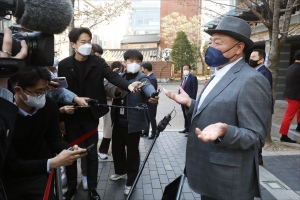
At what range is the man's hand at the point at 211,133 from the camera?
1490 mm

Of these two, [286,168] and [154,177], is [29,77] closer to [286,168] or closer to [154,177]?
[154,177]

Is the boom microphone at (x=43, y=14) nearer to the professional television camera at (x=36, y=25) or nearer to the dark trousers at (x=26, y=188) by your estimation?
the professional television camera at (x=36, y=25)

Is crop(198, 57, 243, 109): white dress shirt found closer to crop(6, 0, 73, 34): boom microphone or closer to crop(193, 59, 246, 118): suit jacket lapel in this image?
crop(193, 59, 246, 118): suit jacket lapel

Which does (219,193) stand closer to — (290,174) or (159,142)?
(290,174)

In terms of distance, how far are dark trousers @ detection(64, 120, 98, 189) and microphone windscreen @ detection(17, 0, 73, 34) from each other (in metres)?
2.05

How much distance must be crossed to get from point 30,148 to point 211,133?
1.55 metres

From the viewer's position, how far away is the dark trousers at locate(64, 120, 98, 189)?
3281 mm

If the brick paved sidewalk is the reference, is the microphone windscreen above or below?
above

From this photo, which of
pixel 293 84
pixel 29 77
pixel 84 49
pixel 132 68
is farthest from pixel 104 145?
pixel 293 84

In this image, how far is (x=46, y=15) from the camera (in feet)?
4.24

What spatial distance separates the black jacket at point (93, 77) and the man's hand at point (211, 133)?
179cm

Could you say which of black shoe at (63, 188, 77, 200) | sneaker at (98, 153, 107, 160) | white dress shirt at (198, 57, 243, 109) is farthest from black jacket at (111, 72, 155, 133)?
sneaker at (98, 153, 107, 160)

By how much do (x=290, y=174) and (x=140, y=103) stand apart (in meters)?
2.78

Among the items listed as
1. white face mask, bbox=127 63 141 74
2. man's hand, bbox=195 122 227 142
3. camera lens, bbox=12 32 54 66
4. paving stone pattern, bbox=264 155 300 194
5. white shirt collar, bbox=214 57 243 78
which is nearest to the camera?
camera lens, bbox=12 32 54 66
